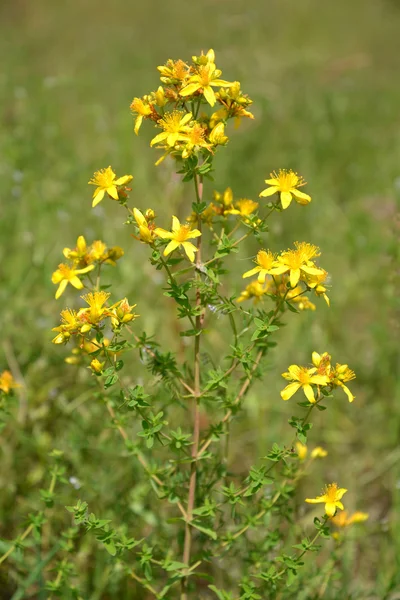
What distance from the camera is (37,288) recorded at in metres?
3.10

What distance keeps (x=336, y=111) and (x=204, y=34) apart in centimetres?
274

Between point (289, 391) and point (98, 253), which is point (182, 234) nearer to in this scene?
point (98, 253)

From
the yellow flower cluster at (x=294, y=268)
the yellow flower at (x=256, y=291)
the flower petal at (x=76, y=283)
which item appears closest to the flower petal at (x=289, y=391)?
the yellow flower cluster at (x=294, y=268)

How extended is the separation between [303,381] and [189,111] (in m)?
0.67

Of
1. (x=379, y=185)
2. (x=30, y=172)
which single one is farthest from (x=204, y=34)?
(x=30, y=172)

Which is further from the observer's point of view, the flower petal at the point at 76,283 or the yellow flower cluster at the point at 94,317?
the flower petal at the point at 76,283

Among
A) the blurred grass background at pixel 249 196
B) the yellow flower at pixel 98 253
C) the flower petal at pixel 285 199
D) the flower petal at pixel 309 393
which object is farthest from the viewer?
the blurred grass background at pixel 249 196

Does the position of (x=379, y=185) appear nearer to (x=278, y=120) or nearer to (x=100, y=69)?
(x=278, y=120)

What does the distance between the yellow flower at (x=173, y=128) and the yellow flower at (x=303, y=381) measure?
57cm

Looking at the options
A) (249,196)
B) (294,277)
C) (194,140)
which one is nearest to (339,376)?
(294,277)

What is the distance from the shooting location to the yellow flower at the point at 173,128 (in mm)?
1374

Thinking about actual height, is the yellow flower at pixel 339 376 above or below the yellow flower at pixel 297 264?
below

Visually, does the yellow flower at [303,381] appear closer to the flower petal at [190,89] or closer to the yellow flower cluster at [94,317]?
the yellow flower cluster at [94,317]

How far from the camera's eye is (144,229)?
137 cm
